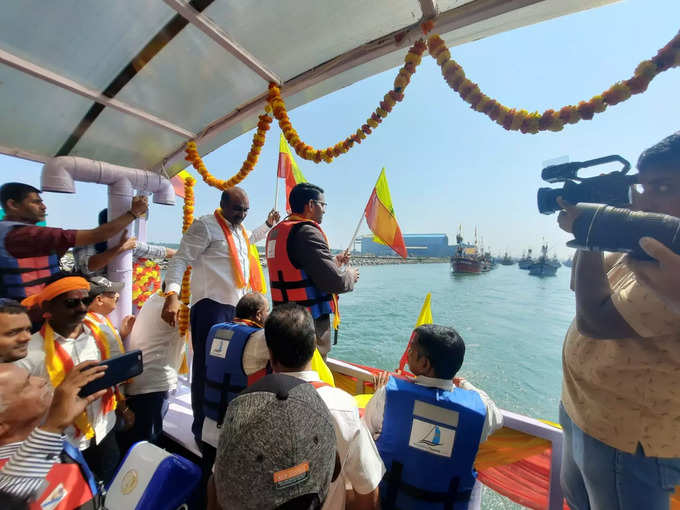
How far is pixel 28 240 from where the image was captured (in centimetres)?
181

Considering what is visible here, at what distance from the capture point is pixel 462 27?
1741 millimetres

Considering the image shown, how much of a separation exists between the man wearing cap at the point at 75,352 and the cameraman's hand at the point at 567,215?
79.2 inches

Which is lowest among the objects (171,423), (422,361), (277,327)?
(171,423)

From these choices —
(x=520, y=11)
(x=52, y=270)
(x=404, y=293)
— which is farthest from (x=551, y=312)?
(x=52, y=270)

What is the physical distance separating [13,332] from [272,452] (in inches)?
52.0

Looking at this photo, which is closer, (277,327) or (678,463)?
(678,463)

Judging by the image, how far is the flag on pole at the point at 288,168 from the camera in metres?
3.70

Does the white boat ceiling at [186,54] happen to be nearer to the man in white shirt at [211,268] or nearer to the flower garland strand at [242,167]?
the flower garland strand at [242,167]

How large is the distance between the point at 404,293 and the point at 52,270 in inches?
713

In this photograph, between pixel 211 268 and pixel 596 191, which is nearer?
pixel 596 191

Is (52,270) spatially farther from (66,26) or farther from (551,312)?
(551,312)

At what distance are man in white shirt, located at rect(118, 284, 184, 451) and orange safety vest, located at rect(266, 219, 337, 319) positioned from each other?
77cm

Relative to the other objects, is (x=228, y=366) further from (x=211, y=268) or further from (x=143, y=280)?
(x=143, y=280)

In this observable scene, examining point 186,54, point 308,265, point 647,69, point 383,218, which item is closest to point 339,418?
point 308,265
